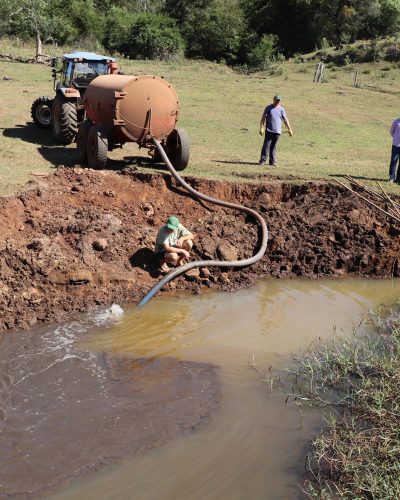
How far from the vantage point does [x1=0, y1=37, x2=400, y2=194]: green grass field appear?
13.6 meters

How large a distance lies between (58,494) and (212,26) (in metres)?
40.4

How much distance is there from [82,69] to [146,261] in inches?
278

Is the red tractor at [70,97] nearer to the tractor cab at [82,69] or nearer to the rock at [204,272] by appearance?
the tractor cab at [82,69]

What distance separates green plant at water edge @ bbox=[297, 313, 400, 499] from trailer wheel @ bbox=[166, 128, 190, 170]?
5.63 meters

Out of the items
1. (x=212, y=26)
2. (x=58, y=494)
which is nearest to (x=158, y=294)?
(x=58, y=494)

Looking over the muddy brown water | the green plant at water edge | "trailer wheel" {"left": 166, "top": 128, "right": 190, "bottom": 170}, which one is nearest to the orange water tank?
"trailer wheel" {"left": 166, "top": 128, "right": 190, "bottom": 170}

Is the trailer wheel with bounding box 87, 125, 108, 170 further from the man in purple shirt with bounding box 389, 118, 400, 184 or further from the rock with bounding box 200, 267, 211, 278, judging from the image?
the man in purple shirt with bounding box 389, 118, 400, 184

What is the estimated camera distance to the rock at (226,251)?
35.8 feet

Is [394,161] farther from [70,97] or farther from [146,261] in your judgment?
[70,97]

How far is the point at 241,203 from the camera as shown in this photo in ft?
40.2

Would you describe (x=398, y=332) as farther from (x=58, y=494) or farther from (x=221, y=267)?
(x=58, y=494)

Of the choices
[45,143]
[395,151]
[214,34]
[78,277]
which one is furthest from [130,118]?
[214,34]

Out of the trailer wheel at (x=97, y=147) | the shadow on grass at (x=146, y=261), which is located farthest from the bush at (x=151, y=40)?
the shadow on grass at (x=146, y=261)

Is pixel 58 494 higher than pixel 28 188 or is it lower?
lower
